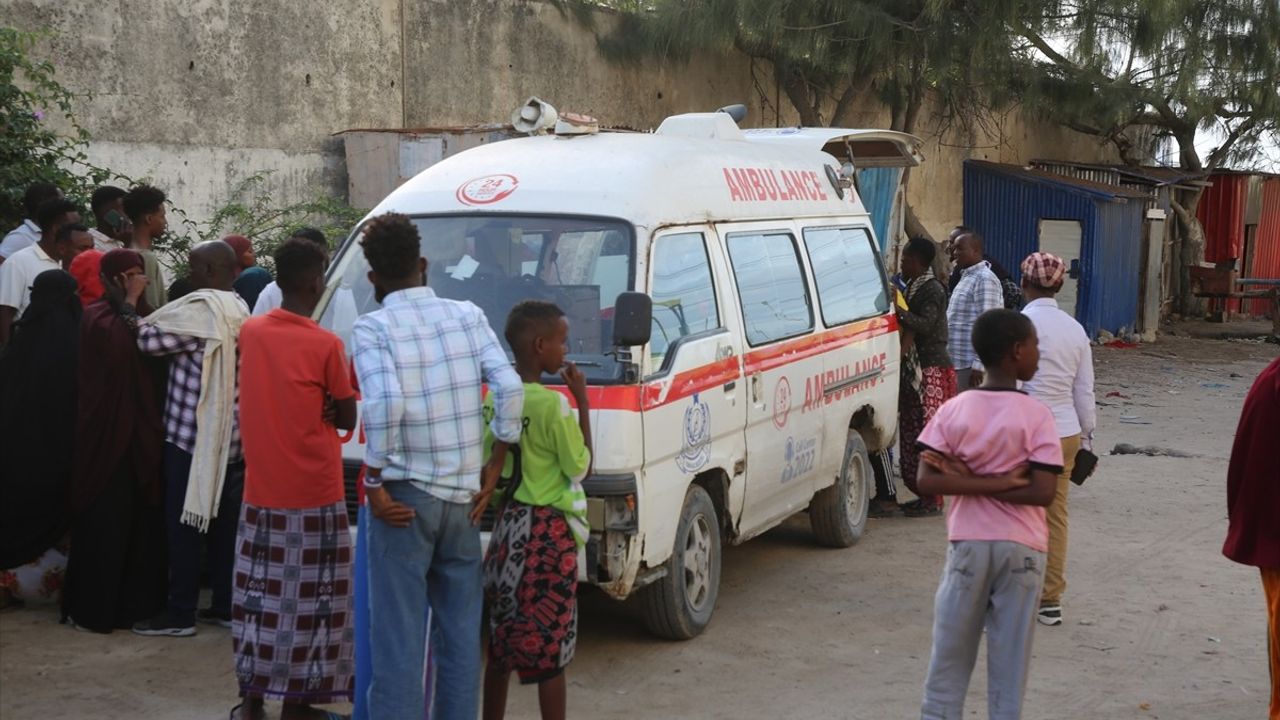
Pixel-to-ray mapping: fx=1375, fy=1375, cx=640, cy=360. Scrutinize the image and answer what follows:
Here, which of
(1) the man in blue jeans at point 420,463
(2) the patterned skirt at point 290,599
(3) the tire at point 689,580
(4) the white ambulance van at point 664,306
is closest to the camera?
(1) the man in blue jeans at point 420,463

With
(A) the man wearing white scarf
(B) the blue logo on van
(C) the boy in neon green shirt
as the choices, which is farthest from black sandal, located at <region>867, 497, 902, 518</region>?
(C) the boy in neon green shirt

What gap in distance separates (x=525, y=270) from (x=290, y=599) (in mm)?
1936

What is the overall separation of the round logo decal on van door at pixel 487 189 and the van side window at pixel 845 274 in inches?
84.1

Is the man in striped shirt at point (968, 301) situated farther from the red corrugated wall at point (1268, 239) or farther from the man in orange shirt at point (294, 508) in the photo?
the red corrugated wall at point (1268, 239)

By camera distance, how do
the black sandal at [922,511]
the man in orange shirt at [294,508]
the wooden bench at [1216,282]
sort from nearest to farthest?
1. the man in orange shirt at [294,508]
2. the black sandal at [922,511]
3. the wooden bench at [1216,282]

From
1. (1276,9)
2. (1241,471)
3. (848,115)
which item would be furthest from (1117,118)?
(1241,471)

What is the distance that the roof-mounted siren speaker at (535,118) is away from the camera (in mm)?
6914

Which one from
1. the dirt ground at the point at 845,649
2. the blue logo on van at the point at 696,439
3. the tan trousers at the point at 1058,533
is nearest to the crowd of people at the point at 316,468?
the dirt ground at the point at 845,649

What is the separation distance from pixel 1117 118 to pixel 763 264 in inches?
690

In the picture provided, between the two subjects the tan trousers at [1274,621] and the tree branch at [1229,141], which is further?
the tree branch at [1229,141]

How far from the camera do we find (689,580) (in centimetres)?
650

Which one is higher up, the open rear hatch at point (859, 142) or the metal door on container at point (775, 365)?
the open rear hatch at point (859, 142)

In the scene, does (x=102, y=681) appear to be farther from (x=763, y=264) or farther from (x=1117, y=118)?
(x=1117, y=118)

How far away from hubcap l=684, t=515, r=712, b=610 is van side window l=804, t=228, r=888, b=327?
183cm
